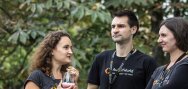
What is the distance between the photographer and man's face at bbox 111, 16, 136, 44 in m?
4.85

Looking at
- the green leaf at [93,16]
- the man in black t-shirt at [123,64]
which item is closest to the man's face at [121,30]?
the man in black t-shirt at [123,64]

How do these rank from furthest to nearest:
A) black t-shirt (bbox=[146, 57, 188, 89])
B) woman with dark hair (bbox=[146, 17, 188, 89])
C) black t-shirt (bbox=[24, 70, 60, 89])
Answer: black t-shirt (bbox=[24, 70, 60, 89]) < woman with dark hair (bbox=[146, 17, 188, 89]) < black t-shirt (bbox=[146, 57, 188, 89])

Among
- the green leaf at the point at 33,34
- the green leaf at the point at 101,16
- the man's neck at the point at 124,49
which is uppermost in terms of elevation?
the green leaf at the point at 101,16

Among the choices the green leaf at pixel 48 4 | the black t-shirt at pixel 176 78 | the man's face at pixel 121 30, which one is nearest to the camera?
the black t-shirt at pixel 176 78

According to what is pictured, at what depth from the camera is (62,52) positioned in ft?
15.0

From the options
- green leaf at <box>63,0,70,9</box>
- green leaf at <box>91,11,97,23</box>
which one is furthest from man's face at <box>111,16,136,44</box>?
green leaf at <box>63,0,70,9</box>

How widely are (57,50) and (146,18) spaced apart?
3.24 meters

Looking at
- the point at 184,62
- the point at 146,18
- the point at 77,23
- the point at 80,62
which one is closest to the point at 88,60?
the point at 80,62

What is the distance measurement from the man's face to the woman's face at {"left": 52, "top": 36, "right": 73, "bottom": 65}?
1.55ft

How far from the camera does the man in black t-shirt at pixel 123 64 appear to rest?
475 centimetres

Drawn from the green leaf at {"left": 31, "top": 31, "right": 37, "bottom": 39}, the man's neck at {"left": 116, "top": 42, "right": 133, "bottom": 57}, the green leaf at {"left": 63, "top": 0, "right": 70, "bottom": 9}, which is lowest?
the man's neck at {"left": 116, "top": 42, "right": 133, "bottom": 57}

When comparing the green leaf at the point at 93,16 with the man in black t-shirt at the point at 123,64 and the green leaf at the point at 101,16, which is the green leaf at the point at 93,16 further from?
the man in black t-shirt at the point at 123,64

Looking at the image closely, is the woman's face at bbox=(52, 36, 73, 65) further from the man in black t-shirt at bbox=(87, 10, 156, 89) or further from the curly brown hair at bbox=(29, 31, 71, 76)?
the man in black t-shirt at bbox=(87, 10, 156, 89)

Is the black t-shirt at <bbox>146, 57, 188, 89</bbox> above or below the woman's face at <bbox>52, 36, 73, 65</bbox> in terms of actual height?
below
